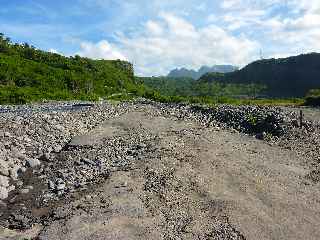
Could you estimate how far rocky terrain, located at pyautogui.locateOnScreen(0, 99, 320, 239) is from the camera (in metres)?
23.9

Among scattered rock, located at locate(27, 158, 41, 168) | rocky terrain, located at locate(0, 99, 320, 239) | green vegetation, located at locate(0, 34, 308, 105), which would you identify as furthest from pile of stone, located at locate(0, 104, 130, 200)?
green vegetation, located at locate(0, 34, 308, 105)

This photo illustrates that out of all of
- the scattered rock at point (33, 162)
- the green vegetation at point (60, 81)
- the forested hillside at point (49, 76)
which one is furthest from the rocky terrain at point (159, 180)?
the forested hillside at point (49, 76)

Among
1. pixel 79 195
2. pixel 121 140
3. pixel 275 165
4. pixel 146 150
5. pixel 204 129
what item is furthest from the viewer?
pixel 204 129

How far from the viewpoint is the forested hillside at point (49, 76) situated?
99438 mm

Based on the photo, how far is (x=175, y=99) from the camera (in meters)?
99.1

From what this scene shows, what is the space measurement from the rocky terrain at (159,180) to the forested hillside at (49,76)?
46344 mm

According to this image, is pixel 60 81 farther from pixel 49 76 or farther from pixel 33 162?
pixel 33 162

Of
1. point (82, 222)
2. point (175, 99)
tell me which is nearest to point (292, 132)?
point (82, 222)

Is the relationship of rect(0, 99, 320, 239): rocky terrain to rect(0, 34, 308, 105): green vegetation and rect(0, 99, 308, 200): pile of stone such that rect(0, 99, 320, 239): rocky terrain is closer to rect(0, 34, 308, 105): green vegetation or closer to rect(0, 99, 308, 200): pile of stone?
rect(0, 99, 308, 200): pile of stone

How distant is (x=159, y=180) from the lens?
29984 mm

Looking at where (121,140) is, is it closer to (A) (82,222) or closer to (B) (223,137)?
(B) (223,137)

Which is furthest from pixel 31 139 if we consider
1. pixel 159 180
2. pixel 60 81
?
pixel 60 81

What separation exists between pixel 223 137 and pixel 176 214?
21141mm

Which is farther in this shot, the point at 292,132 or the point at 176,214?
the point at 292,132
